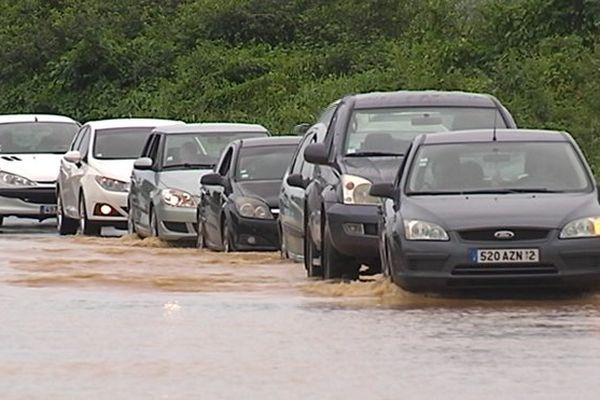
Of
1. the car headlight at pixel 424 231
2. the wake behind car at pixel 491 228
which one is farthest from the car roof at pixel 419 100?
the car headlight at pixel 424 231

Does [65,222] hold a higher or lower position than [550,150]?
lower

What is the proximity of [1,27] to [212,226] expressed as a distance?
32788 mm

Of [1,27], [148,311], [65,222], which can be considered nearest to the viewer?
[148,311]

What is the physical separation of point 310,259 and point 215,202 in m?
4.55

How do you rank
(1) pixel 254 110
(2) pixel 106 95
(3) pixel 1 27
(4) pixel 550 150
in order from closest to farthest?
(4) pixel 550 150, (1) pixel 254 110, (2) pixel 106 95, (3) pixel 1 27

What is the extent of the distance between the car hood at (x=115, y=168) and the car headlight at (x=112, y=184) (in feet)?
0.15

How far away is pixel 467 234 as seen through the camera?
44.6 feet

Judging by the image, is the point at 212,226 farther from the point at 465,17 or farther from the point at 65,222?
the point at 465,17

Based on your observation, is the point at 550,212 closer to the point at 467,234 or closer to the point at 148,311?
the point at 467,234

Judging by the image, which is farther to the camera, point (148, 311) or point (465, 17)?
point (465, 17)

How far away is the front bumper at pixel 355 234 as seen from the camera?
1575 cm

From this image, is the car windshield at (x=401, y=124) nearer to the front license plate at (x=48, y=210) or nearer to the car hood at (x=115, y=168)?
the car hood at (x=115, y=168)

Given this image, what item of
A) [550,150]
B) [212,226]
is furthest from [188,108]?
[550,150]

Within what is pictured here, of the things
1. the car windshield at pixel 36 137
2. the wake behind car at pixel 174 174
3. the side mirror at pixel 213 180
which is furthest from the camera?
the car windshield at pixel 36 137
